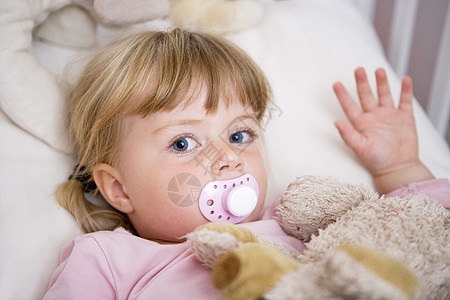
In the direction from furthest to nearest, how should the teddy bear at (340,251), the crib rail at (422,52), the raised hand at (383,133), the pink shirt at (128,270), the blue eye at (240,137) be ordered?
the crib rail at (422,52), the raised hand at (383,133), the blue eye at (240,137), the pink shirt at (128,270), the teddy bear at (340,251)

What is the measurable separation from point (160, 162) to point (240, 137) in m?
0.16

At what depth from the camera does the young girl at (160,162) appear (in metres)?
0.66

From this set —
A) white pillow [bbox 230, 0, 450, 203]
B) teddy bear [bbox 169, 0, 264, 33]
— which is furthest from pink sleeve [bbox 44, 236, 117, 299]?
teddy bear [bbox 169, 0, 264, 33]

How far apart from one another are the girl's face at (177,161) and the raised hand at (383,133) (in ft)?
0.93

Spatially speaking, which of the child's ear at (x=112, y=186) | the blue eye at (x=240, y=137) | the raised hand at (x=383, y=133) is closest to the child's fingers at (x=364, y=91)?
the raised hand at (x=383, y=133)

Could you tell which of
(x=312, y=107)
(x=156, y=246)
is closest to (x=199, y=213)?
(x=156, y=246)

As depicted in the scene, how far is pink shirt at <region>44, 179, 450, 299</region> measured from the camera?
2.04 feet

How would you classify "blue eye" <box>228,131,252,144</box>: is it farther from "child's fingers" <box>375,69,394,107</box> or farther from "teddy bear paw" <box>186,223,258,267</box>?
"child's fingers" <box>375,69,394,107</box>

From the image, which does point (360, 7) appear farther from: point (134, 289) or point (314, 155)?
point (134, 289)

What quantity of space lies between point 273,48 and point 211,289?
63cm

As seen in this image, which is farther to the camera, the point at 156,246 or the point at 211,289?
the point at 156,246

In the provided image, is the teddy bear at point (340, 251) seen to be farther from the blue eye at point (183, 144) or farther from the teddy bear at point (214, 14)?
the teddy bear at point (214, 14)

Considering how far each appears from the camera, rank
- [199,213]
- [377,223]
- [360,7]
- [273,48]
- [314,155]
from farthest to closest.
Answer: [360,7] < [273,48] < [314,155] < [199,213] < [377,223]

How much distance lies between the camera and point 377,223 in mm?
572
